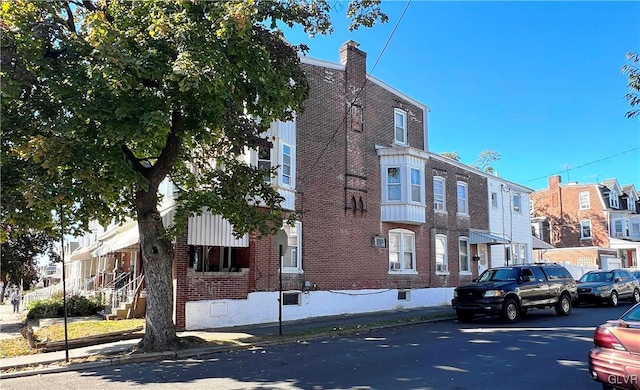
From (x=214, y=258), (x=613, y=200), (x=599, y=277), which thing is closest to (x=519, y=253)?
(x=599, y=277)

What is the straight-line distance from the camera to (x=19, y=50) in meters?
9.48

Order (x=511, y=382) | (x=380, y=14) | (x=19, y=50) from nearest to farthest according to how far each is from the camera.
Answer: (x=511, y=382) < (x=19, y=50) < (x=380, y=14)

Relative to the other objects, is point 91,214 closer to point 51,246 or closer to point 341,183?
point 341,183

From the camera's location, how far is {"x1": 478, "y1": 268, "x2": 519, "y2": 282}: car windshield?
1676cm

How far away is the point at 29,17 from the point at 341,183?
12212 millimetres

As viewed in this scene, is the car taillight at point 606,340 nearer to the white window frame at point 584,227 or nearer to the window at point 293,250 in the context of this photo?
the window at point 293,250

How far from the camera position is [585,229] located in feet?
156

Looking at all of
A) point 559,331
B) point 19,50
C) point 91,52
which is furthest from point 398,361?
point 19,50

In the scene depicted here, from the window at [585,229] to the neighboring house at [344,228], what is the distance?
27244 millimetres

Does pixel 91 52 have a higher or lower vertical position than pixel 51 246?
higher

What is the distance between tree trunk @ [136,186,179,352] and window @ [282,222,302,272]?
604 centimetres

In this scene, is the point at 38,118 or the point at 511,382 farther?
the point at 38,118

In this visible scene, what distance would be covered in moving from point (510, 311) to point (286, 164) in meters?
9.05

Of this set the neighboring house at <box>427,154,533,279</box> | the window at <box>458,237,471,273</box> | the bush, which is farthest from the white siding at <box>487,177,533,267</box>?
the bush
